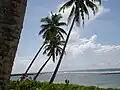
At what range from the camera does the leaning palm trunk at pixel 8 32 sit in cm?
256

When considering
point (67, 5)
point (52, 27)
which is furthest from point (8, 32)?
point (52, 27)

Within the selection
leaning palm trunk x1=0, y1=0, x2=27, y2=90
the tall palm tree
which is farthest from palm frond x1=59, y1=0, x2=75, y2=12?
leaning palm trunk x1=0, y1=0, x2=27, y2=90

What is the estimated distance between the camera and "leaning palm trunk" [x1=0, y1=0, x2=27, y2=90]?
256 cm

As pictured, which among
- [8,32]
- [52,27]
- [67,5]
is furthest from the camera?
[52,27]

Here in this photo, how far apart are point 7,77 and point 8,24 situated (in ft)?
1.72

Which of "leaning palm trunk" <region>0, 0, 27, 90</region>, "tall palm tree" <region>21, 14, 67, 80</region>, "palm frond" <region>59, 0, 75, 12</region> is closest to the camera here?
"leaning palm trunk" <region>0, 0, 27, 90</region>

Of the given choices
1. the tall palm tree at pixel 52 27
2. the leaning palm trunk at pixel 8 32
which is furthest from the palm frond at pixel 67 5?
the leaning palm trunk at pixel 8 32

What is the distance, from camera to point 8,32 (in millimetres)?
2576

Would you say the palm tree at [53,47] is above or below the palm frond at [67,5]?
below

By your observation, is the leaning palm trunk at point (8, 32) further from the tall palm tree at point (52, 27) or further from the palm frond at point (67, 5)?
the tall palm tree at point (52, 27)

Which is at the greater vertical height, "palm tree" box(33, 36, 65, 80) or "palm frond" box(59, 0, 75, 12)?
"palm frond" box(59, 0, 75, 12)

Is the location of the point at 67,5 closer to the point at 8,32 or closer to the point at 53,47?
the point at 53,47

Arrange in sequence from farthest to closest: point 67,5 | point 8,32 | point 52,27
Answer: point 52,27 < point 67,5 < point 8,32

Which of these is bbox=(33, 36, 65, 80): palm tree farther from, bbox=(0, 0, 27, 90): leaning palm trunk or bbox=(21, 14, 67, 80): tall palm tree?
bbox=(0, 0, 27, 90): leaning palm trunk
